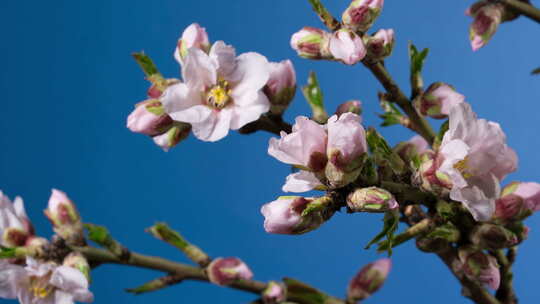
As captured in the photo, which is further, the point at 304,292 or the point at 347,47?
the point at 304,292

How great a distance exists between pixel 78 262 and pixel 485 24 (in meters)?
0.52

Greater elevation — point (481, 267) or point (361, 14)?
point (361, 14)

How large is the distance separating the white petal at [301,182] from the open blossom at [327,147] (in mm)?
14

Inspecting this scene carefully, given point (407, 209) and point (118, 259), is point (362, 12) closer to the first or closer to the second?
point (407, 209)

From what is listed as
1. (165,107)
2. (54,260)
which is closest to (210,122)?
(165,107)

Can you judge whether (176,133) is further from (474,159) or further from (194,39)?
(474,159)

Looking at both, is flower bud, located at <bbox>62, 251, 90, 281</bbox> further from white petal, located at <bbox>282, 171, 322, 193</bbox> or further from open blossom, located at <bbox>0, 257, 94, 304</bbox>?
white petal, located at <bbox>282, 171, 322, 193</bbox>

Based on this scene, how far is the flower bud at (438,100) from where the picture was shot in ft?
2.03

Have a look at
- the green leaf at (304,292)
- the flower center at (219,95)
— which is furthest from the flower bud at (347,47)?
the green leaf at (304,292)

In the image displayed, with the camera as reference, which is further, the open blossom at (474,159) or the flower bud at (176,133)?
the flower bud at (176,133)

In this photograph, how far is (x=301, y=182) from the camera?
1.54 ft

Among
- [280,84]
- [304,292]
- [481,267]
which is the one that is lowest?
[481,267]

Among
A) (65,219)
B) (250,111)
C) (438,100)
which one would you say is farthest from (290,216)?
(65,219)

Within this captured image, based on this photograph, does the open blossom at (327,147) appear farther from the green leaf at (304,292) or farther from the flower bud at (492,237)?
the green leaf at (304,292)
